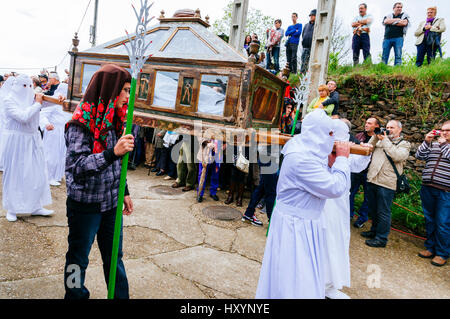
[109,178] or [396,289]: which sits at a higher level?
[109,178]

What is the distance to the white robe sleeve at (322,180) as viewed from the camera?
2078mm

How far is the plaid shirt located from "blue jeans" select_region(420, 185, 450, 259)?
15.4 ft

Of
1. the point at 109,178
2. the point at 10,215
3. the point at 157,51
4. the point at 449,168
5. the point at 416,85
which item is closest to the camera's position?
the point at 109,178

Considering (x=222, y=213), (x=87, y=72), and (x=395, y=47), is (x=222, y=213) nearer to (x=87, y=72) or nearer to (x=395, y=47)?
(x=87, y=72)

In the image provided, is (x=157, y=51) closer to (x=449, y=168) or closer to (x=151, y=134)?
(x=449, y=168)

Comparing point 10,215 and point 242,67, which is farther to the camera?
point 10,215

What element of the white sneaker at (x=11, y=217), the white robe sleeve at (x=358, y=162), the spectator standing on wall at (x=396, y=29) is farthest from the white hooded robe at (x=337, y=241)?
the spectator standing on wall at (x=396, y=29)

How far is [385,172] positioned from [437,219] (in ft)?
3.30

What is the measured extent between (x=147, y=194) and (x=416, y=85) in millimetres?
6641

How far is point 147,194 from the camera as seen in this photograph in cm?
604

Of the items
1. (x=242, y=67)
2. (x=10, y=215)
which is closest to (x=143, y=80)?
(x=242, y=67)

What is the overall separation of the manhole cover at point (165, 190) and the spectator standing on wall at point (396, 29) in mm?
6658
